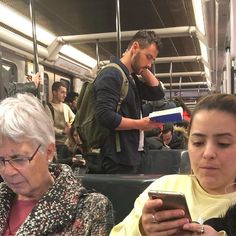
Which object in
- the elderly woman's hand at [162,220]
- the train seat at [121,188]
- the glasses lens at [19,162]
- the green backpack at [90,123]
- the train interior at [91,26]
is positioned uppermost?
the train interior at [91,26]

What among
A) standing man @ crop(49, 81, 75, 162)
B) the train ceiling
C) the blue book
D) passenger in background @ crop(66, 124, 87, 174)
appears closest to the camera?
the blue book

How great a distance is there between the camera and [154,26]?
7023 millimetres

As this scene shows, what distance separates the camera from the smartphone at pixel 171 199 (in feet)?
2.96

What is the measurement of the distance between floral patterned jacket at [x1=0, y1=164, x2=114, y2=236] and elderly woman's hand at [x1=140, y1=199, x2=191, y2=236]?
269mm

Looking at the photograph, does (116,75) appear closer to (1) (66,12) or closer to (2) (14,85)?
(2) (14,85)

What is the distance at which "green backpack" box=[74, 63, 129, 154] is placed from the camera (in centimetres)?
232

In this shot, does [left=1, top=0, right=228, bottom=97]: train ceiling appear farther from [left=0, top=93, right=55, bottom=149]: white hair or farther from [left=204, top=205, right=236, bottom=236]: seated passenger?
[left=204, top=205, right=236, bottom=236]: seated passenger

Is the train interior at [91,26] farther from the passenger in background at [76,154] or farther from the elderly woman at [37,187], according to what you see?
the elderly woman at [37,187]

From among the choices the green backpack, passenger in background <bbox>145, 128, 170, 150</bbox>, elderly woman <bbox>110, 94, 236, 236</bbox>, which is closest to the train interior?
passenger in background <bbox>145, 128, 170, 150</bbox>

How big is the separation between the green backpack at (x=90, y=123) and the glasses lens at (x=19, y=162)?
101 centimetres

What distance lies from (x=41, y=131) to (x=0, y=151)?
144 millimetres

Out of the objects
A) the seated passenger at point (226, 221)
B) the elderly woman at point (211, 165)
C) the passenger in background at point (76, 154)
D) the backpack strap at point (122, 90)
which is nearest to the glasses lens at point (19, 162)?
the elderly woman at point (211, 165)

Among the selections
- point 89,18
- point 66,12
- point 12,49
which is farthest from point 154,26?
point 12,49

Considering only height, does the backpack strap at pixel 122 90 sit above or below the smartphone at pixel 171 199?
above
